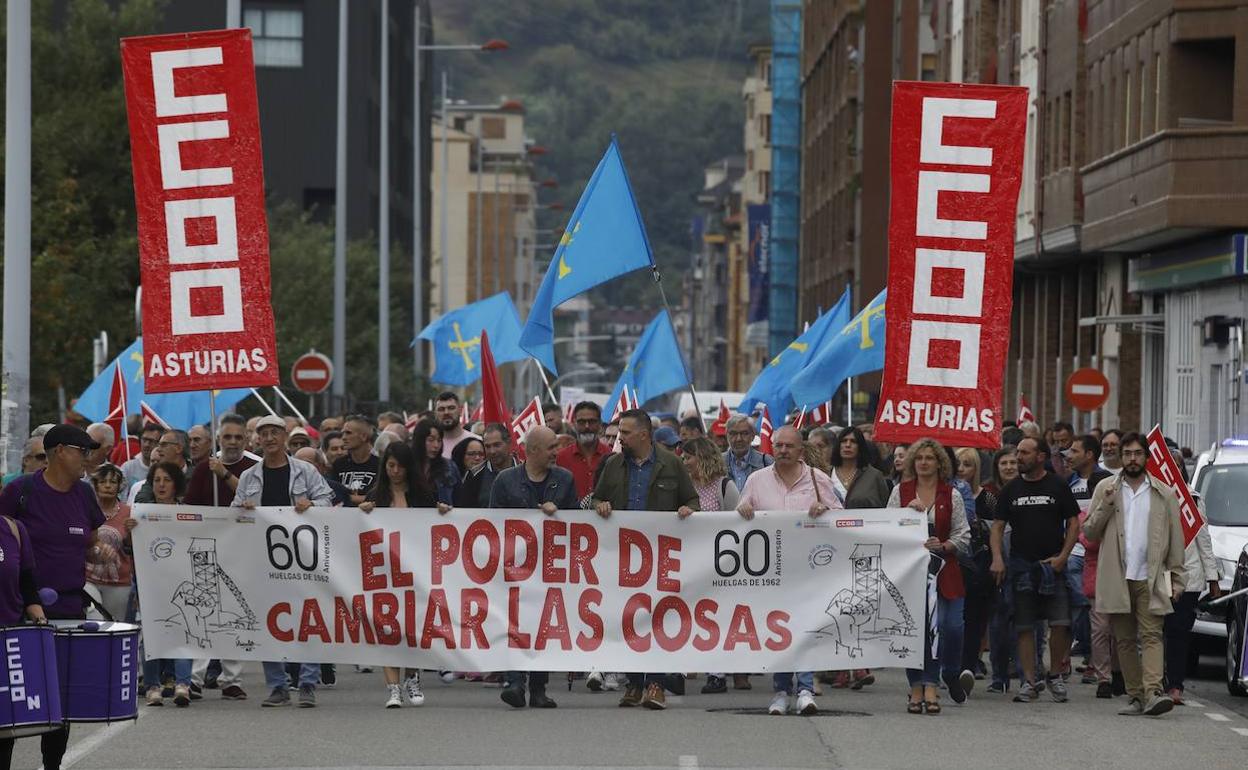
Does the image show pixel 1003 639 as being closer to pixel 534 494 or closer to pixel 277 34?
pixel 534 494

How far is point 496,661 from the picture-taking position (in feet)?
50.3

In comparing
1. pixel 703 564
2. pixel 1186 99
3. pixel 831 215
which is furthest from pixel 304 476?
pixel 831 215

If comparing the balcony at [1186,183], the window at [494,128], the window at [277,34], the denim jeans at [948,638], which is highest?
the window at [494,128]

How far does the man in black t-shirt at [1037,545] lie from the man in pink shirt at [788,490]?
1.58 m

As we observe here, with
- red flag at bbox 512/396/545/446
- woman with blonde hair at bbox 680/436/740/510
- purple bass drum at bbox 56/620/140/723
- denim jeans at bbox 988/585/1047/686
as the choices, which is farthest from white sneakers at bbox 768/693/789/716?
red flag at bbox 512/396/545/446

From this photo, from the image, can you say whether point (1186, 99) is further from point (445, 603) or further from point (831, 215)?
point (831, 215)

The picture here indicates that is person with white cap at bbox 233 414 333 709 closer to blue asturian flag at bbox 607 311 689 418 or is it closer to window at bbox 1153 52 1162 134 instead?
blue asturian flag at bbox 607 311 689 418

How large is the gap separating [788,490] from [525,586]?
1.73 metres

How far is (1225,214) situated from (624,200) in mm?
16033

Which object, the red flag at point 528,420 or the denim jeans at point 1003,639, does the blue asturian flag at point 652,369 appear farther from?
the denim jeans at point 1003,639

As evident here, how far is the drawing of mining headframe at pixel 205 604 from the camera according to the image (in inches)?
610

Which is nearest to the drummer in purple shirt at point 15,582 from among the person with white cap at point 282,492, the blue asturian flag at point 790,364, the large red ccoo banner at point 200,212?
the person with white cap at point 282,492

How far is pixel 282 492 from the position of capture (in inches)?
614

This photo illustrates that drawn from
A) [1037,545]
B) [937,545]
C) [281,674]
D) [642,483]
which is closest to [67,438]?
[281,674]
